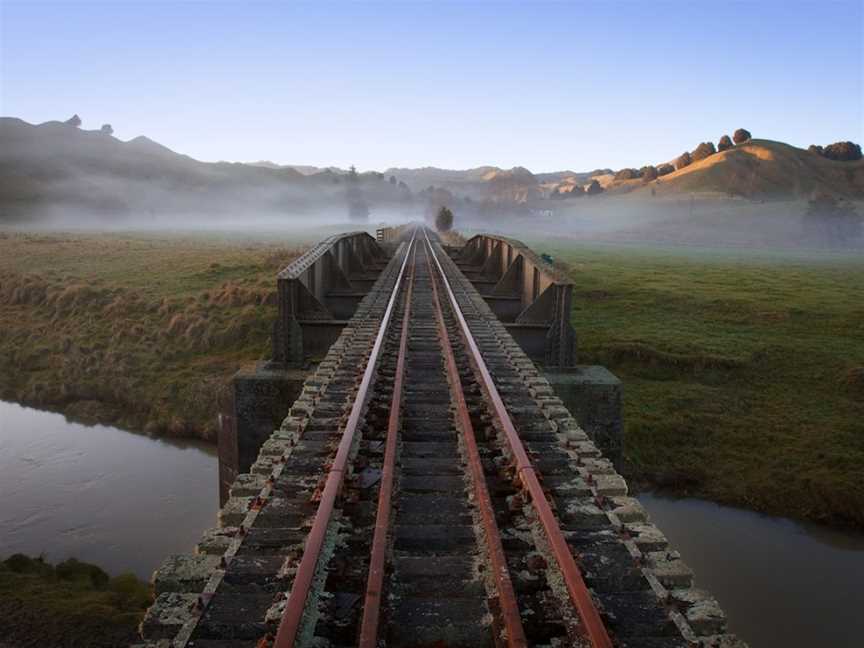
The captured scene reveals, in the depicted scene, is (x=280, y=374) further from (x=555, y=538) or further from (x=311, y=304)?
(x=555, y=538)

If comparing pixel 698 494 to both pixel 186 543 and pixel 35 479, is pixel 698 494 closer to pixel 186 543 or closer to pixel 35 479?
pixel 186 543

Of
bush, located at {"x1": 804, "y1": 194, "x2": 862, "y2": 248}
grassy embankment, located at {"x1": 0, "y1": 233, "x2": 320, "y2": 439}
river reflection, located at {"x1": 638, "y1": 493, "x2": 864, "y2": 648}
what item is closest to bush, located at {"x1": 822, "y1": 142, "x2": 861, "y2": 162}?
bush, located at {"x1": 804, "y1": 194, "x2": 862, "y2": 248}

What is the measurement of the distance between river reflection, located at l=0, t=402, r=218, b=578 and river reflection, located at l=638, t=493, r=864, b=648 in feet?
33.6

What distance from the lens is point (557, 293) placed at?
12109mm

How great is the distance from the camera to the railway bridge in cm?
366

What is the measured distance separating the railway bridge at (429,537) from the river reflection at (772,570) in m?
6.63

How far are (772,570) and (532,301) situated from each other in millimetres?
7115

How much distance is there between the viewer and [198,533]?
47.1ft

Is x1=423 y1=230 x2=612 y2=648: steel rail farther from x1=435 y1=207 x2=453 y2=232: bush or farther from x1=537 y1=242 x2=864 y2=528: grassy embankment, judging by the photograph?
x1=435 y1=207 x2=453 y2=232: bush

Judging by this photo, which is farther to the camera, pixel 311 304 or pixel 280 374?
pixel 311 304

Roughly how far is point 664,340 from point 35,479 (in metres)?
19.5

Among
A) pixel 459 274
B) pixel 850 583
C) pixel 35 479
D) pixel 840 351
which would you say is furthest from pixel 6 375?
pixel 840 351

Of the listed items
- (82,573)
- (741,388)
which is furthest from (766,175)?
(82,573)

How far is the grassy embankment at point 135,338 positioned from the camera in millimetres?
21234
